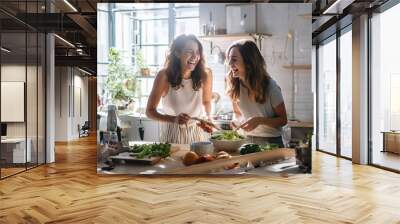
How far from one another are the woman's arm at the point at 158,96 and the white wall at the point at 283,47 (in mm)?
759

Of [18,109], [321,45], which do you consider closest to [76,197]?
[18,109]

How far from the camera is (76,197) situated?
4.54 metres

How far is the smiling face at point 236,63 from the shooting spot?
19.5ft

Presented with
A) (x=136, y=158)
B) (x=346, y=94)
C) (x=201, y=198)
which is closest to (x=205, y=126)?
(x=136, y=158)

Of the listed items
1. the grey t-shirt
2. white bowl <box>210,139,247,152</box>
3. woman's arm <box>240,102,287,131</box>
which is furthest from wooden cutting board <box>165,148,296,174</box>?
woman's arm <box>240,102,287,131</box>

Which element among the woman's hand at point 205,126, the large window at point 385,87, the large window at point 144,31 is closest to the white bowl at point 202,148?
the woman's hand at point 205,126

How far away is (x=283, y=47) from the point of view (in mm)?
5914

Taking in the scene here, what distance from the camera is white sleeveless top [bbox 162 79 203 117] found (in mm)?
5953

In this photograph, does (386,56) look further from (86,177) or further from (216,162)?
(86,177)

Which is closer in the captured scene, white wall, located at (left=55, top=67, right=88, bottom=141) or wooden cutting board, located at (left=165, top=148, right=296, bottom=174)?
wooden cutting board, located at (left=165, top=148, right=296, bottom=174)

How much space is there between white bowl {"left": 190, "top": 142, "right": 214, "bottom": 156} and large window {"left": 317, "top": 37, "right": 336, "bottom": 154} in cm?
424

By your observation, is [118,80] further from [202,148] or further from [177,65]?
[202,148]

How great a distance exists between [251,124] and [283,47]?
4.20ft

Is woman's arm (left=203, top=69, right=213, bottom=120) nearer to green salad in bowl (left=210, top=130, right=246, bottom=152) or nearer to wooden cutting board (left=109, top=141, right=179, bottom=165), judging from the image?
green salad in bowl (left=210, top=130, right=246, bottom=152)
